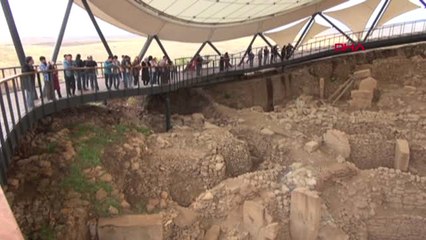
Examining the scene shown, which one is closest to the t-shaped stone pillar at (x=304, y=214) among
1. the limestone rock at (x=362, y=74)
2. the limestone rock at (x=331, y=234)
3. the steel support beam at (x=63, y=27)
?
the limestone rock at (x=331, y=234)

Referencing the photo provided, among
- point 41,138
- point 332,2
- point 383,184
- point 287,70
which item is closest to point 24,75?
point 41,138

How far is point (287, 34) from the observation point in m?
24.3

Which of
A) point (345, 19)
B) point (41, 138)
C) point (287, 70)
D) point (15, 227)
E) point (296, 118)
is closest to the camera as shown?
point (15, 227)

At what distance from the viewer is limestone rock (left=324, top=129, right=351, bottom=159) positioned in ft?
41.0

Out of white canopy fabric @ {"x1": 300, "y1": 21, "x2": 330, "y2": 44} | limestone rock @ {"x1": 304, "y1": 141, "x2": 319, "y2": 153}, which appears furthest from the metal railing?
limestone rock @ {"x1": 304, "y1": 141, "x2": 319, "y2": 153}

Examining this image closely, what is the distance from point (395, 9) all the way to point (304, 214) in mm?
20604

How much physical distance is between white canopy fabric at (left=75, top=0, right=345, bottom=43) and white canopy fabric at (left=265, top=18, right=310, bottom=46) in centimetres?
133

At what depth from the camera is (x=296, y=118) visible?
14.9 m

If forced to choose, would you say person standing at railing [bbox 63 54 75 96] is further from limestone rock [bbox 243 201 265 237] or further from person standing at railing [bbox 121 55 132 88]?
limestone rock [bbox 243 201 265 237]

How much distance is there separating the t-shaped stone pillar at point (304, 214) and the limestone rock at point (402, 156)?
16.2 ft

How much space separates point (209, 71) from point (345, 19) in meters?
12.4

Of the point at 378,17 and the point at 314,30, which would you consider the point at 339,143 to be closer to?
the point at 314,30

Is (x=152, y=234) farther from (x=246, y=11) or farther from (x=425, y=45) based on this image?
(x=425, y=45)

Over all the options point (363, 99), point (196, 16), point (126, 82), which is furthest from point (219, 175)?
point (363, 99)
